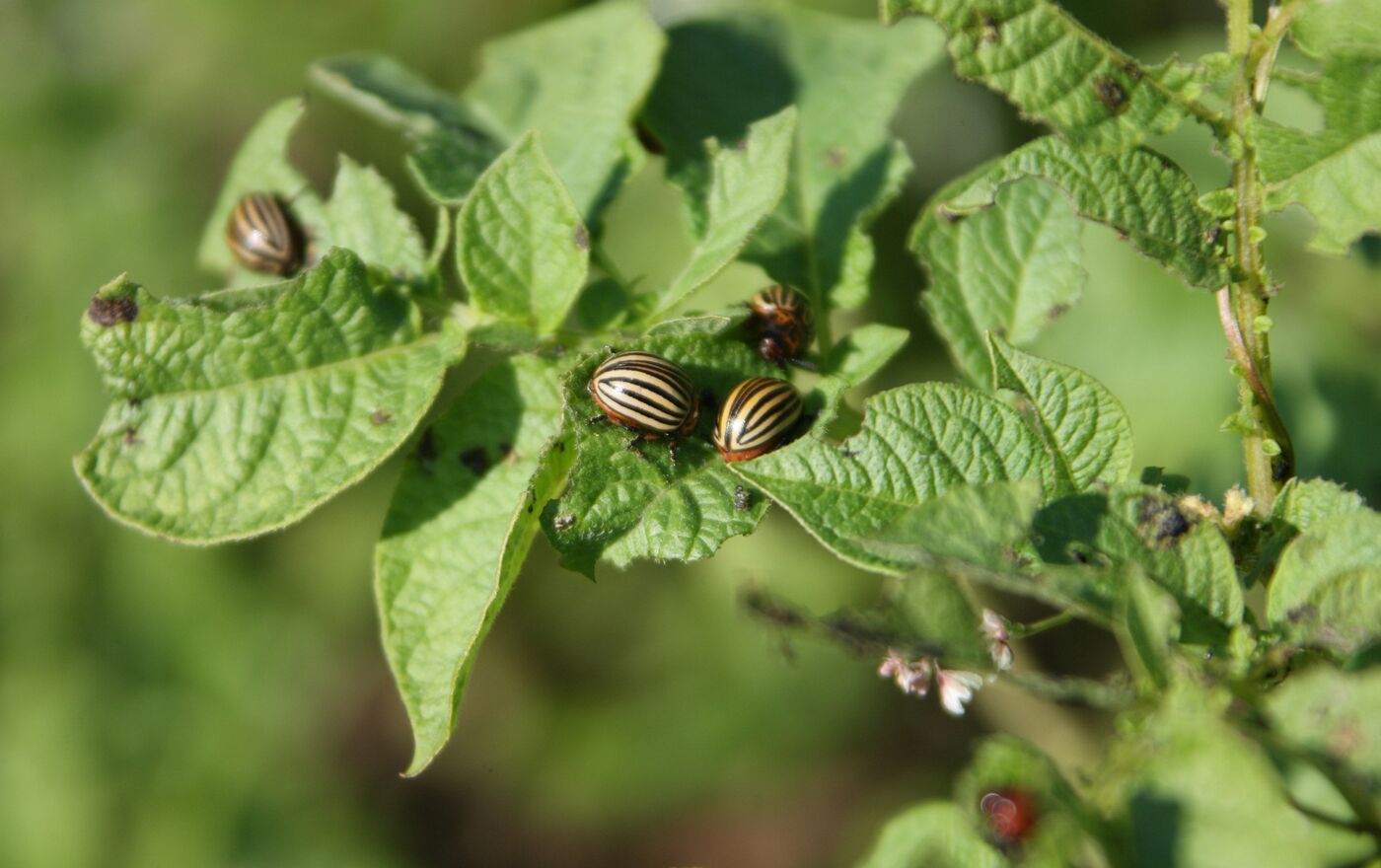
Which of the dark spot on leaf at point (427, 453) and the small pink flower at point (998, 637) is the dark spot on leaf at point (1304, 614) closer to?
the small pink flower at point (998, 637)

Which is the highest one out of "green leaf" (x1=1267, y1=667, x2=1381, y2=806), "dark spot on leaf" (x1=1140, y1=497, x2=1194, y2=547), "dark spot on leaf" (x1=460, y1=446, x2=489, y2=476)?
"green leaf" (x1=1267, y1=667, x2=1381, y2=806)

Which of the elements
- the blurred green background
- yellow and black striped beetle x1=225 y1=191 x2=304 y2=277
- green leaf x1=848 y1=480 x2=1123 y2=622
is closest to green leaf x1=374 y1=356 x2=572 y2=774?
yellow and black striped beetle x1=225 y1=191 x2=304 y2=277

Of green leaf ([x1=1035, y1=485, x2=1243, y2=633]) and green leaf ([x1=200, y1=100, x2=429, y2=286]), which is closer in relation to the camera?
green leaf ([x1=1035, y1=485, x2=1243, y2=633])

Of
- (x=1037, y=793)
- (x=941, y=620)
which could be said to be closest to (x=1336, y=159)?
(x=941, y=620)

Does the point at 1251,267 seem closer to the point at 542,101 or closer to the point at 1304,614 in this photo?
the point at 1304,614

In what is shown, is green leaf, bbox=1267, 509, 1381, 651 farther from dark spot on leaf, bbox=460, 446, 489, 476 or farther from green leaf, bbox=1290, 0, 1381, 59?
dark spot on leaf, bbox=460, 446, 489, 476
